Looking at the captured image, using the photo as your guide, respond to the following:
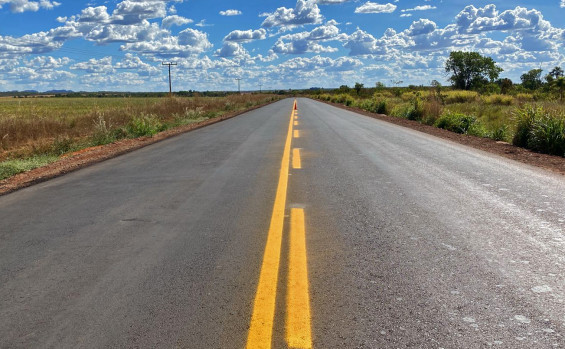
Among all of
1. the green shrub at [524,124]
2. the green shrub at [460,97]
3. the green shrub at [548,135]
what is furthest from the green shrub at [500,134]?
the green shrub at [460,97]

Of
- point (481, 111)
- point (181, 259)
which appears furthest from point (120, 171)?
point (481, 111)

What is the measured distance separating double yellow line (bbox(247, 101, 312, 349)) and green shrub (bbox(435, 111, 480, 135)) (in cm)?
1315

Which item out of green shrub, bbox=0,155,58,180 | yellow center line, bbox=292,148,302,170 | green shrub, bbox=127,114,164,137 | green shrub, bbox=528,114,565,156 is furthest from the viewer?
green shrub, bbox=127,114,164,137

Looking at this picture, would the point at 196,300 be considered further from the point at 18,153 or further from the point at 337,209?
the point at 18,153

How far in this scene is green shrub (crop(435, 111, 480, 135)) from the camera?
52.7 ft

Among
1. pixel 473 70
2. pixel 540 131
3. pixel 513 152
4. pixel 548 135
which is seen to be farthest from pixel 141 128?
pixel 473 70

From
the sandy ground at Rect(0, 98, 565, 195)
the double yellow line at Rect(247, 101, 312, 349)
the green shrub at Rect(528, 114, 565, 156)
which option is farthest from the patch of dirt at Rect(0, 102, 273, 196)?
the green shrub at Rect(528, 114, 565, 156)

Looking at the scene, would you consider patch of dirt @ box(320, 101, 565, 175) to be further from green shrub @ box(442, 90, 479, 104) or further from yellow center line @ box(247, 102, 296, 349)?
green shrub @ box(442, 90, 479, 104)

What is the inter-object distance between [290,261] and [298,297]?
0.69m

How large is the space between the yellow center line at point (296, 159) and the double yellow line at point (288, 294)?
3.75 metres

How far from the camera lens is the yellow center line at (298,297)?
8.30 feet

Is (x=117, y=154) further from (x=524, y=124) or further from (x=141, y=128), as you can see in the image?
(x=524, y=124)

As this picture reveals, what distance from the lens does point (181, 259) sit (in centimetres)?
384

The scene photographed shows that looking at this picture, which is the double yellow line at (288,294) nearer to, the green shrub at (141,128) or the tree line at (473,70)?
the green shrub at (141,128)
